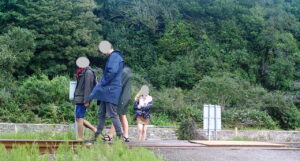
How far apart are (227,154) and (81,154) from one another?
257 centimetres

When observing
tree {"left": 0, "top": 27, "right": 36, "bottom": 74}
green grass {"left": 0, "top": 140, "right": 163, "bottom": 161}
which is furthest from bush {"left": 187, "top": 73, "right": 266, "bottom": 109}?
green grass {"left": 0, "top": 140, "right": 163, "bottom": 161}

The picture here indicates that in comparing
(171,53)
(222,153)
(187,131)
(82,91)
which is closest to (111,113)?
(82,91)

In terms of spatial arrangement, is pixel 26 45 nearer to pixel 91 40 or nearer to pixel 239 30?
→ pixel 91 40

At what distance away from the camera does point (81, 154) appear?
17.9 ft

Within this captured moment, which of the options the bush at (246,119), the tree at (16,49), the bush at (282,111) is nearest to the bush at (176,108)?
the bush at (246,119)

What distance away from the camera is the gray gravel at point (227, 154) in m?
6.46

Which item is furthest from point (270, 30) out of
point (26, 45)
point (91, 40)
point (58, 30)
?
point (26, 45)

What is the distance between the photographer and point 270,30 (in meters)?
49.1

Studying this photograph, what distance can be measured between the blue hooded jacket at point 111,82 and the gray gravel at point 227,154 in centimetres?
121

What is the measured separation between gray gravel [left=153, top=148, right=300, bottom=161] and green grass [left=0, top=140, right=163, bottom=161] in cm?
72

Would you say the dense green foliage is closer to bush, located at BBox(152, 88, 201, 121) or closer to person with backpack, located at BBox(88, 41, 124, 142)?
bush, located at BBox(152, 88, 201, 121)

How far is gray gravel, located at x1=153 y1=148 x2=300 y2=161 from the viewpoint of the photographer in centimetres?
646

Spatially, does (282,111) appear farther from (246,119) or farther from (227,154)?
(227,154)

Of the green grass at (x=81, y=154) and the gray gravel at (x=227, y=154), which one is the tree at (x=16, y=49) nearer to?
the gray gravel at (x=227, y=154)
